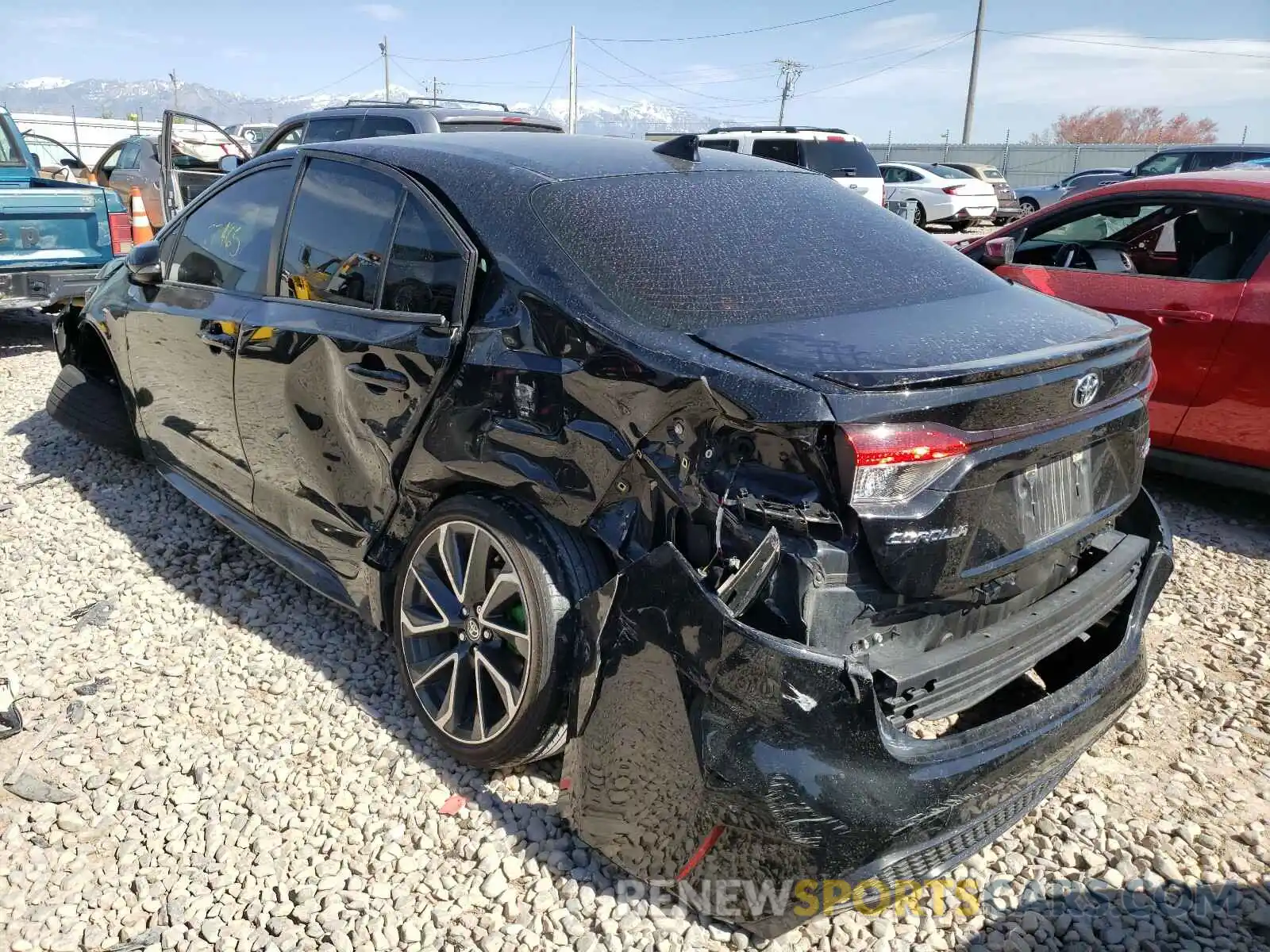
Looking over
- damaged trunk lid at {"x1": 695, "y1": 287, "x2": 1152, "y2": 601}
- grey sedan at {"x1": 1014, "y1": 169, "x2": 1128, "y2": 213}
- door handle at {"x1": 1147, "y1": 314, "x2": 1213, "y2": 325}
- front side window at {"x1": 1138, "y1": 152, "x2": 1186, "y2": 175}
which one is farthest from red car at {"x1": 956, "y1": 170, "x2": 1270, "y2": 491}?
grey sedan at {"x1": 1014, "y1": 169, "x2": 1128, "y2": 213}

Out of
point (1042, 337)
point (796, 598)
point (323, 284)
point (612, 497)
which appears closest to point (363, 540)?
point (323, 284)

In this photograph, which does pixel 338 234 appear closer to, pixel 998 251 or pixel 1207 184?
pixel 998 251

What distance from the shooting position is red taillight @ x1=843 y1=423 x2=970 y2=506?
1.81 meters

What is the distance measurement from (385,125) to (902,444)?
732cm

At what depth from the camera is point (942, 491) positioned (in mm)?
1873

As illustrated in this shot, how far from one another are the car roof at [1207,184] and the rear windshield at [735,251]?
2.43 meters

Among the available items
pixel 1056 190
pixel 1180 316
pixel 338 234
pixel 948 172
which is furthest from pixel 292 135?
pixel 1056 190

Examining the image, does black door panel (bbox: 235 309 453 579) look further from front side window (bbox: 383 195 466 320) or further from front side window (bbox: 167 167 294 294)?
front side window (bbox: 167 167 294 294)

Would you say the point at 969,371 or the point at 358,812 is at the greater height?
the point at 969,371

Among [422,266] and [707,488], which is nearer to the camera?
[707,488]

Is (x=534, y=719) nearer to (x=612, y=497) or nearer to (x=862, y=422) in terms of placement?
(x=612, y=497)

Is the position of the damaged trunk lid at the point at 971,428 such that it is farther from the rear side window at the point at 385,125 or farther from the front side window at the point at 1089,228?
the rear side window at the point at 385,125

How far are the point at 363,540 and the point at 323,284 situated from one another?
85 cm

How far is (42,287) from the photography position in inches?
285
